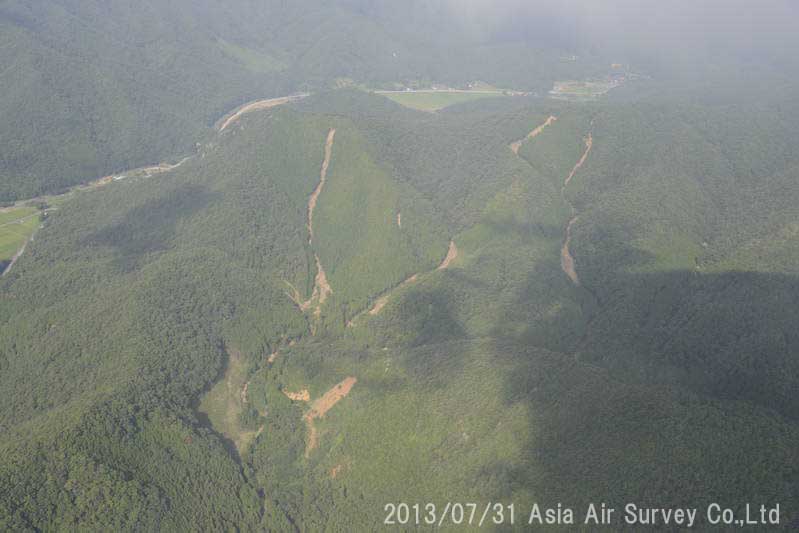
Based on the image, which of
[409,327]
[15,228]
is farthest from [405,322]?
[15,228]

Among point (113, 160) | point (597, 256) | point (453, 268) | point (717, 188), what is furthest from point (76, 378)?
point (717, 188)

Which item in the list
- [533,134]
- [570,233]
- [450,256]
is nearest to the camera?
Answer: [450,256]

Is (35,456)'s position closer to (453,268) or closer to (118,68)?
(453,268)

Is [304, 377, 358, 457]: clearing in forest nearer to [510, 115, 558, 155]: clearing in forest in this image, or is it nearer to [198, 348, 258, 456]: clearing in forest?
[198, 348, 258, 456]: clearing in forest

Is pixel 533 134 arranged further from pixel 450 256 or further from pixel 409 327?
pixel 409 327

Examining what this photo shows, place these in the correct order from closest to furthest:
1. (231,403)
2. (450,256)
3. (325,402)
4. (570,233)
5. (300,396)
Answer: (325,402) < (231,403) < (300,396) < (450,256) < (570,233)

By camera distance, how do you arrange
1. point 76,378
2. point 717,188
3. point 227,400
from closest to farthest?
point 76,378 < point 227,400 < point 717,188
